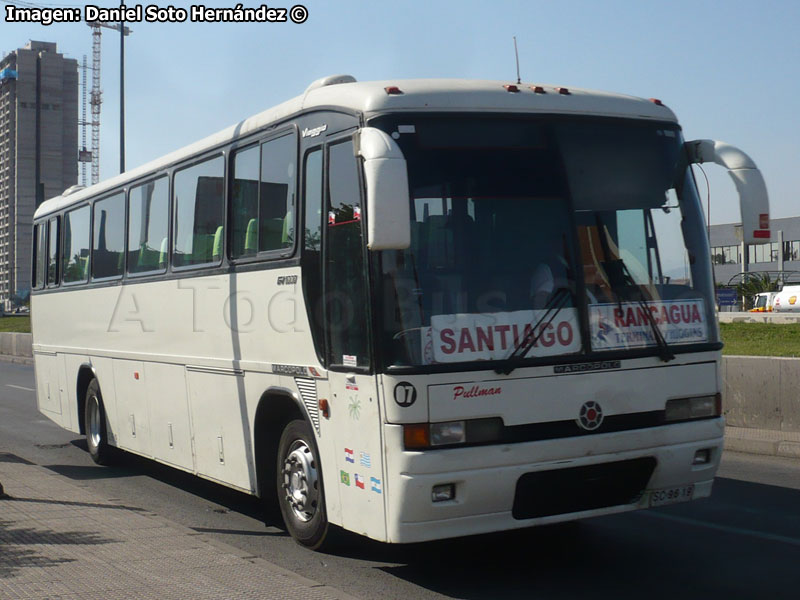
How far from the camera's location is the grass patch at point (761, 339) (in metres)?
19.3

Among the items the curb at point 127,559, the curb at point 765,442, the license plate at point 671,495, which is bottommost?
the curb at point 127,559

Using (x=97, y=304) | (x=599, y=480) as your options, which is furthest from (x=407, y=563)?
(x=97, y=304)

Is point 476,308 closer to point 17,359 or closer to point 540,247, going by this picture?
point 540,247

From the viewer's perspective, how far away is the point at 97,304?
11867 mm

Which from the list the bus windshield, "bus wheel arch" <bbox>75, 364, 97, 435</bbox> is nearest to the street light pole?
"bus wheel arch" <bbox>75, 364, 97, 435</bbox>

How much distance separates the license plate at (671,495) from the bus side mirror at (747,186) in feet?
→ 5.32

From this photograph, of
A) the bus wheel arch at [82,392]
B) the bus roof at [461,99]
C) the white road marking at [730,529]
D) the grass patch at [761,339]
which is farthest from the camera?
the grass patch at [761,339]

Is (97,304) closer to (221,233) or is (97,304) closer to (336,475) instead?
(221,233)

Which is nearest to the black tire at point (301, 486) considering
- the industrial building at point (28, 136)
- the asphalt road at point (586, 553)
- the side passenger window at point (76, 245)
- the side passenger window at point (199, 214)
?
the asphalt road at point (586, 553)

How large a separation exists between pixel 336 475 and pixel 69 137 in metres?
129

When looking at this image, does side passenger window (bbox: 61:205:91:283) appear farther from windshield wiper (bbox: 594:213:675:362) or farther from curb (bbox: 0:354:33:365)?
curb (bbox: 0:354:33:365)

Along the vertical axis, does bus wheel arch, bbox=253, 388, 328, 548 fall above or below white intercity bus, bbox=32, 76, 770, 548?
below

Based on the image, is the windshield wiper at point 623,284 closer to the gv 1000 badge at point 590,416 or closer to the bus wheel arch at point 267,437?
the gv 1000 badge at point 590,416

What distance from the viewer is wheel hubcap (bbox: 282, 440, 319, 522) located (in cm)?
699
